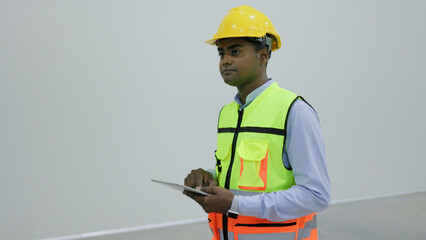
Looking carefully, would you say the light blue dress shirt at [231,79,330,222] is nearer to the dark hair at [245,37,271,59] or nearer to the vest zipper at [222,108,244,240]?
the vest zipper at [222,108,244,240]

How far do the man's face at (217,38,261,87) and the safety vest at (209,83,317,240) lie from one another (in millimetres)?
98

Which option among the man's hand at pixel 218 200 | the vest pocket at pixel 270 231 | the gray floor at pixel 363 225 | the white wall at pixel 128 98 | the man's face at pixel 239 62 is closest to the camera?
the man's hand at pixel 218 200

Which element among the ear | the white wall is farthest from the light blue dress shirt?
the white wall

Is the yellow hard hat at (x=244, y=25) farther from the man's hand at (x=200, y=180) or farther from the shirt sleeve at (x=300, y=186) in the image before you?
the man's hand at (x=200, y=180)

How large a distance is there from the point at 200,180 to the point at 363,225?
9.32ft

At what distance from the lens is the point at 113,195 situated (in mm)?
3428

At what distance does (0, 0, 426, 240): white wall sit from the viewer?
3178 mm

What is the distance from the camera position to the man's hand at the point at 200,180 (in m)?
1.39

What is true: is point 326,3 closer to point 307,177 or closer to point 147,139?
point 147,139

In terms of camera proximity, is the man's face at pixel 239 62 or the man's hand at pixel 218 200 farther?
the man's face at pixel 239 62

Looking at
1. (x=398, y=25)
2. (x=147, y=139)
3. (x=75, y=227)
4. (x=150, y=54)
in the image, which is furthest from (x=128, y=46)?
(x=398, y=25)

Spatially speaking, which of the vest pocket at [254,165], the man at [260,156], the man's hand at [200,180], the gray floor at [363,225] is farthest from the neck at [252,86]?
the gray floor at [363,225]

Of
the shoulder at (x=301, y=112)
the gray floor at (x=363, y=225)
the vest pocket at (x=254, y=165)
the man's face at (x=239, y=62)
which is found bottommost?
the gray floor at (x=363, y=225)

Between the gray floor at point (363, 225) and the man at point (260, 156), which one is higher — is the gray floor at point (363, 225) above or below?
below
